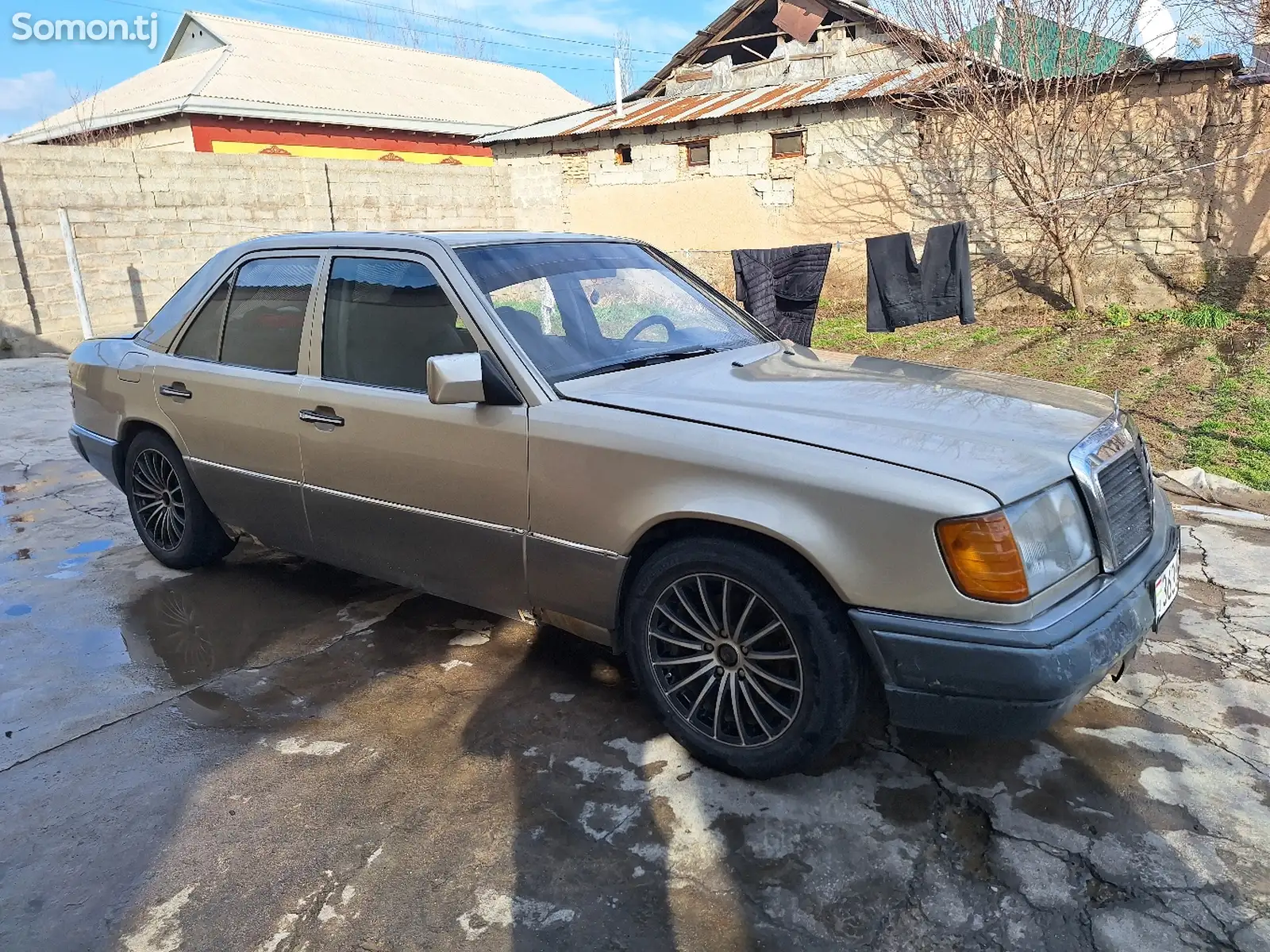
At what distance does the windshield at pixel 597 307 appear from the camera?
3.22m

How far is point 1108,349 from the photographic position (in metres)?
9.84

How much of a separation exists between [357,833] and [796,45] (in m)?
17.0

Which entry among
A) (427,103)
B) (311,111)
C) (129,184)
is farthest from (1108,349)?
(427,103)

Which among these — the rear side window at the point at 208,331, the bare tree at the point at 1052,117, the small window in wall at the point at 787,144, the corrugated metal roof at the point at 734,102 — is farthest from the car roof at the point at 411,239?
the small window in wall at the point at 787,144

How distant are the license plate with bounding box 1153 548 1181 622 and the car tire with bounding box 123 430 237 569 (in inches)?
158

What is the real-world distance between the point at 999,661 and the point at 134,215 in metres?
13.8

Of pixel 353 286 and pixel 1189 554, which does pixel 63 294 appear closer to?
pixel 353 286

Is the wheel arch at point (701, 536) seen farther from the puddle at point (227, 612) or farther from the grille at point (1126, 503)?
the puddle at point (227, 612)

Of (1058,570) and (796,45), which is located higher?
(796,45)

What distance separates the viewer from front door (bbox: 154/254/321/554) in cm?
376

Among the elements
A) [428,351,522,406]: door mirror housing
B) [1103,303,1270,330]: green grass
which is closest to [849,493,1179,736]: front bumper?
[428,351,522,406]: door mirror housing

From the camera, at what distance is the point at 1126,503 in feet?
8.86

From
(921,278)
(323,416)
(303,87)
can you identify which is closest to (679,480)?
(323,416)

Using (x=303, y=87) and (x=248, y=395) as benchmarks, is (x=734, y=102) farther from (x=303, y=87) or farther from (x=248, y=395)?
(x=303, y=87)
